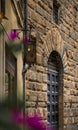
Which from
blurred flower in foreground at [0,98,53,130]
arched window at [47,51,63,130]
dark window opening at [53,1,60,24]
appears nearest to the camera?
blurred flower in foreground at [0,98,53,130]

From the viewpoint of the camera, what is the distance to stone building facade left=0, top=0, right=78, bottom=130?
8.35m

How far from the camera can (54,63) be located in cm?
1053

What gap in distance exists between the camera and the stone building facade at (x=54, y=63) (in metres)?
8.35

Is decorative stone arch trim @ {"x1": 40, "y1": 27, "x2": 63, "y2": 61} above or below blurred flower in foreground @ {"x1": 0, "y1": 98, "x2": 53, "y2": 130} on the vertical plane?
above

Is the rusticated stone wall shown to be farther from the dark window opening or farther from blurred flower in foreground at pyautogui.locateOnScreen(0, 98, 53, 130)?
blurred flower in foreground at pyautogui.locateOnScreen(0, 98, 53, 130)

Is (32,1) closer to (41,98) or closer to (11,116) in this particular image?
(41,98)

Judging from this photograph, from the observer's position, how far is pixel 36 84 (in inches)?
335

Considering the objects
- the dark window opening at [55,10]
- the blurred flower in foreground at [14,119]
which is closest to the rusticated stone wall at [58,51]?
the dark window opening at [55,10]

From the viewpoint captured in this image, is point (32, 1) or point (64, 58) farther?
point (64, 58)

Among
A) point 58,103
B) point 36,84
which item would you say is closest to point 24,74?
point 36,84

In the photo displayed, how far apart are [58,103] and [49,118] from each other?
0.95 m

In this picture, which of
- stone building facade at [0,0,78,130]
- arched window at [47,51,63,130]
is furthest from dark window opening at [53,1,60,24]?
arched window at [47,51,63,130]

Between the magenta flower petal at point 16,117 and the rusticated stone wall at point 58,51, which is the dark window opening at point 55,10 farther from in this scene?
the magenta flower petal at point 16,117

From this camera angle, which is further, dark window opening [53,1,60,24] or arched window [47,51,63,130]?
dark window opening [53,1,60,24]
